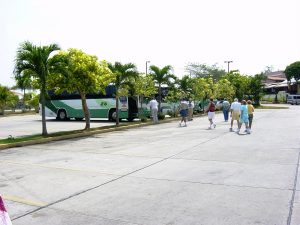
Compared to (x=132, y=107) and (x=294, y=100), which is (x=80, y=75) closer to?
(x=132, y=107)

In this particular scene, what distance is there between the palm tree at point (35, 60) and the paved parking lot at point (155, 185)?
5.05 meters

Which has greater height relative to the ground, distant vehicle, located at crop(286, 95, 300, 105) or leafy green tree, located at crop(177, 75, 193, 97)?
leafy green tree, located at crop(177, 75, 193, 97)

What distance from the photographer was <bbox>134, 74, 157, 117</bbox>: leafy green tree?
999 inches

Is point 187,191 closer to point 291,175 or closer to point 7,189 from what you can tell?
point 291,175

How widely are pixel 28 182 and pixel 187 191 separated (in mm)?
3306

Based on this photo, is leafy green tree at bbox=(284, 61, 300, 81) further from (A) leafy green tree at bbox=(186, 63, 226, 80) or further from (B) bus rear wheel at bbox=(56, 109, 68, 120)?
(B) bus rear wheel at bbox=(56, 109, 68, 120)

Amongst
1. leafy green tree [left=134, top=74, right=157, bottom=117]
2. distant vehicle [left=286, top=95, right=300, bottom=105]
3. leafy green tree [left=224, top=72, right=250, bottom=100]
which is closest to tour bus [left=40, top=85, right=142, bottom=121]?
leafy green tree [left=134, top=74, right=157, bottom=117]

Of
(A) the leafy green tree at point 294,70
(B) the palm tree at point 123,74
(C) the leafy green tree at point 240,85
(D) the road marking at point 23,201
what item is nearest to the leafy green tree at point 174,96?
(B) the palm tree at point 123,74

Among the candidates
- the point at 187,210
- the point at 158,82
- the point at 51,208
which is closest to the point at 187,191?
the point at 187,210

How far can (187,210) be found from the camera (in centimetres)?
540

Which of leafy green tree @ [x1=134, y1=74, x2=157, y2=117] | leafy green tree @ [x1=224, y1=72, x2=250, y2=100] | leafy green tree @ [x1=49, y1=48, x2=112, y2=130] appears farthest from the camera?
leafy green tree @ [x1=224, y1=72, x2=250, y2=100]

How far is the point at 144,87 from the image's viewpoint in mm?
26422

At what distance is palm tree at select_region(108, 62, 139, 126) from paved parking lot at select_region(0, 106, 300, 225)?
1055cm

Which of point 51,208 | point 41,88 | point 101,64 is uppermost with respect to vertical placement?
point 101,64
